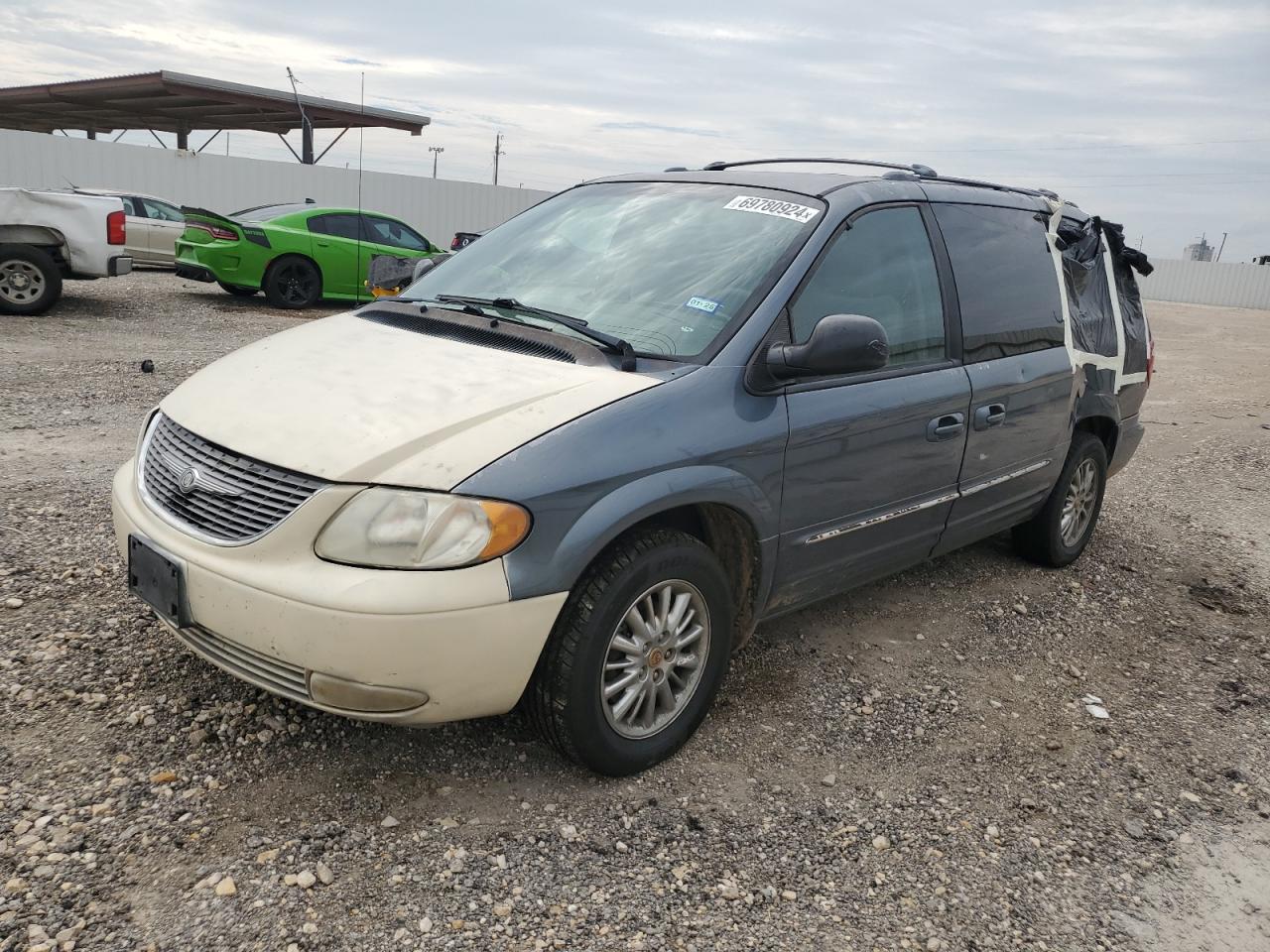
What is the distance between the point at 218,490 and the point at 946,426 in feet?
8.25

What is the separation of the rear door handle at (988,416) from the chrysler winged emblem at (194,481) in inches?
107

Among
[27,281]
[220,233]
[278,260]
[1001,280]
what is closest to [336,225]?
[278,260]

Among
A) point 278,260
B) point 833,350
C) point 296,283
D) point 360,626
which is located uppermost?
point 833,350

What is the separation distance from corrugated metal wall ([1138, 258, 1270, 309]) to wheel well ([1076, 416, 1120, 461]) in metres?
40.1

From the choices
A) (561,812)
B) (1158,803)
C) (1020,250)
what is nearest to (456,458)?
(561,812)

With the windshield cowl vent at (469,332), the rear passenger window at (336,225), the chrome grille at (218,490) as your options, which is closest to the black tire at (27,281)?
the rear passenger window at (336,225)

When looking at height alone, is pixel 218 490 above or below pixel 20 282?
above

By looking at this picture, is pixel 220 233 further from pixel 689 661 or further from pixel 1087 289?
pixel 689 661

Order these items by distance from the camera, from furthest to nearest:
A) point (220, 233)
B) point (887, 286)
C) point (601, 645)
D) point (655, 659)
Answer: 1. point (220, 233)
2. point (887, 286)
3. point (655, 659)
4. point (601, 645)

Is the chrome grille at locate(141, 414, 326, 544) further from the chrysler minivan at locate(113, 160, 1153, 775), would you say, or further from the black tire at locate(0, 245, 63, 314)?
the black tire at locate(0, 245, 63, 314)

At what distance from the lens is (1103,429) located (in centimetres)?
523

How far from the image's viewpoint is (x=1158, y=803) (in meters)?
3.17

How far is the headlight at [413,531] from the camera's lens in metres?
2.46

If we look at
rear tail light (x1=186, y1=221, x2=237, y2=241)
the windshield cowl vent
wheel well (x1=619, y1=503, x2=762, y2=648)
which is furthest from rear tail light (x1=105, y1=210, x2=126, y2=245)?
wheel well (x1=619, y1=503, x2=762, y2=648)
